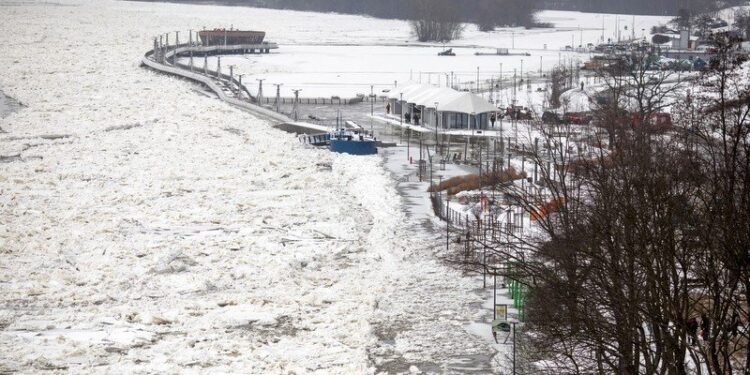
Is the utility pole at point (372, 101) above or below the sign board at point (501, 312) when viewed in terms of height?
above

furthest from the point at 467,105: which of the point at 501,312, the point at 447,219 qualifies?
the point at 501,312

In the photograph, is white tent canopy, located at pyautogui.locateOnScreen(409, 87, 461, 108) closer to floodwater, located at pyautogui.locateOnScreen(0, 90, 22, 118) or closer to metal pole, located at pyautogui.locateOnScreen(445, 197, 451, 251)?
floodwater, located at pyautogui.locateOnScreen(0, 90, 22, 118)

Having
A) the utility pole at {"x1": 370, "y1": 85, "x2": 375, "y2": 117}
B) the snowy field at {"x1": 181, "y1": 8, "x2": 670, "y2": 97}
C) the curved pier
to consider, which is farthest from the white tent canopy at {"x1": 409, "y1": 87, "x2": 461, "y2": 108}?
the snowy field at {"x1": 181, "y1": 8, "x2": 670, "y2": 97}

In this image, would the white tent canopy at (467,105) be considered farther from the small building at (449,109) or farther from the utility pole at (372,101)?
the utility pole at (372,101)

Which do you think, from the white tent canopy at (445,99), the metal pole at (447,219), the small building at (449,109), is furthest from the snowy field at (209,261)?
the white tent canopy at (445,99)

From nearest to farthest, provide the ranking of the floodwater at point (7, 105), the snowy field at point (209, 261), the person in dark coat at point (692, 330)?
the person in dark coat at point (692, 330) < the snowy field at point (209, 261) < the floodwater at point (7, 105)

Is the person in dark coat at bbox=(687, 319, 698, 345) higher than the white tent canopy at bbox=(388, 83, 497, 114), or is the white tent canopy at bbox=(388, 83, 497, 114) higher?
the person in dark coat at bbox=(687, 319, 698, 345)

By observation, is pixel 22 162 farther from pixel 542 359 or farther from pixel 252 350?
pixel 542 359

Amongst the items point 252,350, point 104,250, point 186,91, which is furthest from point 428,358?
point 186,91
